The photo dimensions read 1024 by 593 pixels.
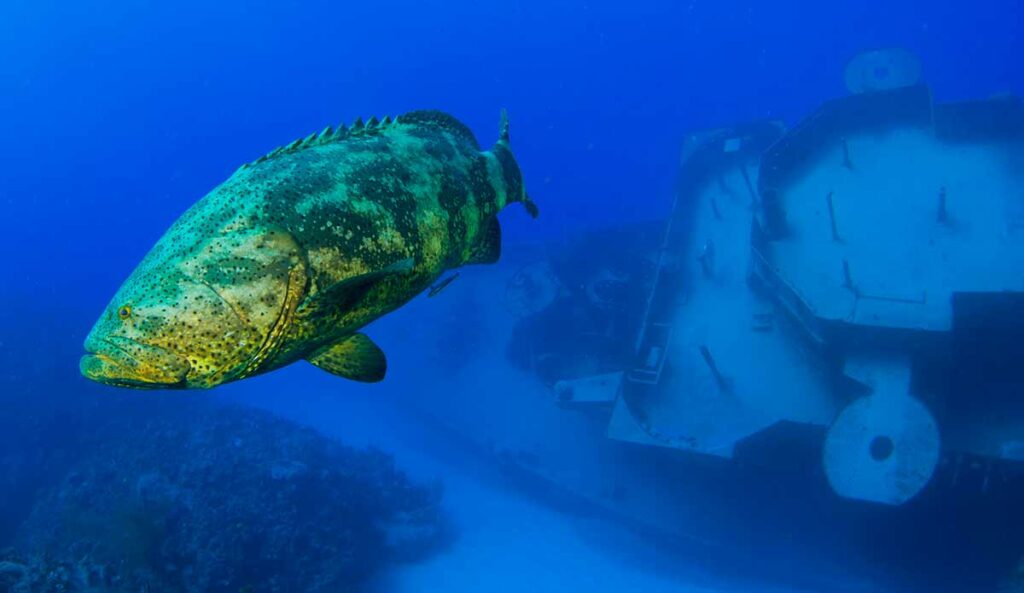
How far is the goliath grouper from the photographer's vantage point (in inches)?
72.2

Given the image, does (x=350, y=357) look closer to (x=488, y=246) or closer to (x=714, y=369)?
(x=488, y=246)

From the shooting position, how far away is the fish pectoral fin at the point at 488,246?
3111 millimetres

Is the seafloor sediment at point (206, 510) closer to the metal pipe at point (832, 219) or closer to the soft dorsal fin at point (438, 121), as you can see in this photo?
the soft dorsal fin at point (438, 121)

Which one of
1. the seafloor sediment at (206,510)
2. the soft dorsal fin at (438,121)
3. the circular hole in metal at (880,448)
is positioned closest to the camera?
the soft dorsal fin at (438,121)

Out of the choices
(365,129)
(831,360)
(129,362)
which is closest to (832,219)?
(831,360)

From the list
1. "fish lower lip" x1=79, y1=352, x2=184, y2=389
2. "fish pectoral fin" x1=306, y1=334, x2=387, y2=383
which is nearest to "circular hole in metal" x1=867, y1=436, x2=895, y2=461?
"fish pectoral fin" x1=306, y1=334, x2=387, y2=383

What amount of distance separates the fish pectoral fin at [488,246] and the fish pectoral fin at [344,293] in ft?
3.48

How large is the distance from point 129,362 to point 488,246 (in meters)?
1.88

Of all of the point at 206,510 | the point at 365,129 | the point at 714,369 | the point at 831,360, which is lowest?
the point at 206,510

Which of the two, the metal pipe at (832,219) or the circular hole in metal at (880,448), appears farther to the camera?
the metal pipe at (832,219)

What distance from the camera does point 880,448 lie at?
403 inches

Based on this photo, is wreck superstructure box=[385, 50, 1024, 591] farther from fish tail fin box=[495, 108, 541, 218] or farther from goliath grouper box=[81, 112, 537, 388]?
goliath grouper box=[81, 112, 537, 388]

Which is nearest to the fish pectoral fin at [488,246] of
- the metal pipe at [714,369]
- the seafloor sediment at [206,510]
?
the metal pipe at [714,369]

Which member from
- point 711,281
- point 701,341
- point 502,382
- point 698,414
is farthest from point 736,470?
point 502,382
